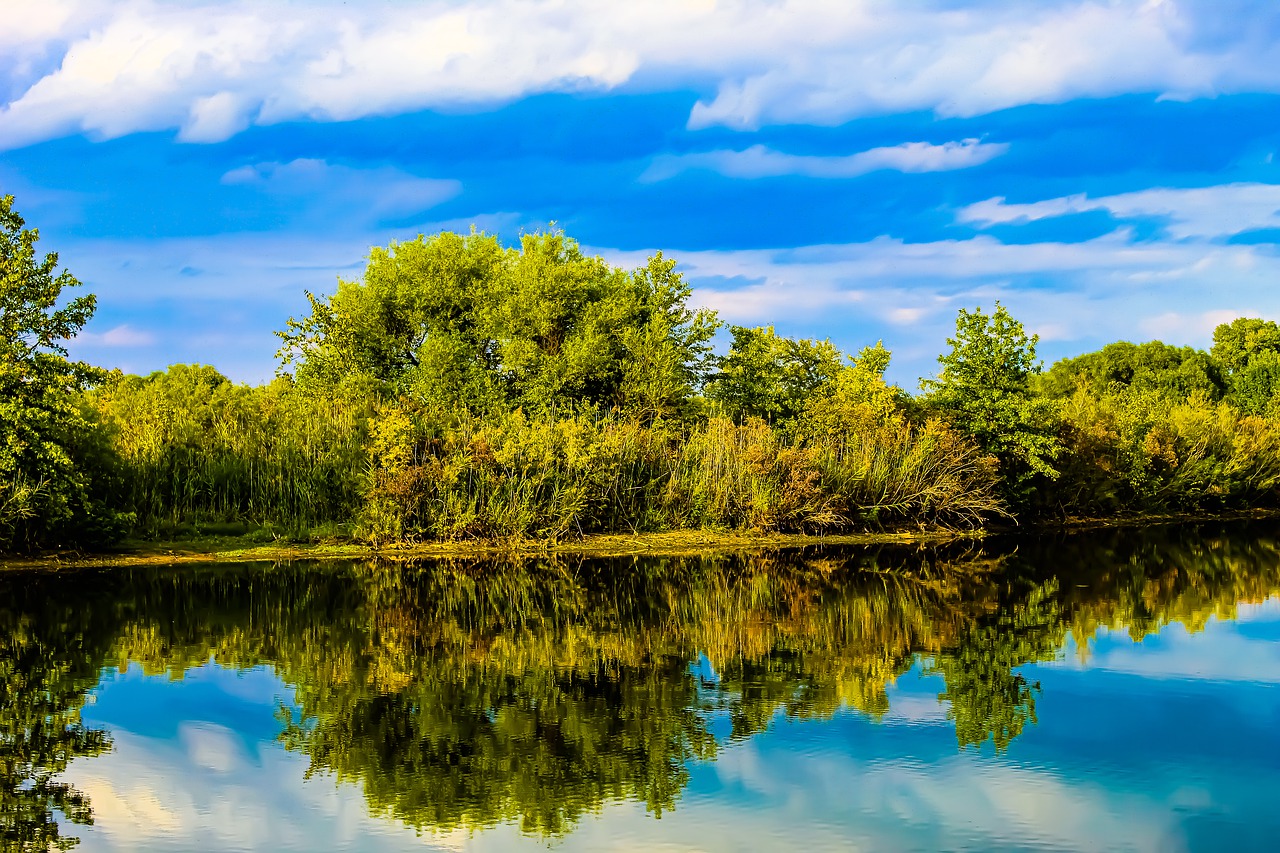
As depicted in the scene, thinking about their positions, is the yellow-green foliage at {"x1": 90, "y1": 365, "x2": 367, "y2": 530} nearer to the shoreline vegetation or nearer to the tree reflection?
the shoreline vegetation

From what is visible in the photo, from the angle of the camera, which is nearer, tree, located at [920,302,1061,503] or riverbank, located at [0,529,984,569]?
riverbank, located at [0,529,984,569]

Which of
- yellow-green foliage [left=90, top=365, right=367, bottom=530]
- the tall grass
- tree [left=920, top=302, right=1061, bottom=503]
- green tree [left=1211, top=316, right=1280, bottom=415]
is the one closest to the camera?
the tall grass

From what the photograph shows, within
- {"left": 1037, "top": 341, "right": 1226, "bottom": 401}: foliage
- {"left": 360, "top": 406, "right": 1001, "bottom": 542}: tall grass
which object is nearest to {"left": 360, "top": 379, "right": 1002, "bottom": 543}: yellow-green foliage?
{"left": 360, "top": 406, "right": 1001, "bottom": 542}: tall grass

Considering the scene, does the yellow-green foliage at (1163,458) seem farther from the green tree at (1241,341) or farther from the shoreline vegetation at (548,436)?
the green tree at (1241,341)

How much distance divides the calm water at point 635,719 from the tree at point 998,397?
15.6 metres

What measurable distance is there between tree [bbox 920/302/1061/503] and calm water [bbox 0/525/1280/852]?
15.6m

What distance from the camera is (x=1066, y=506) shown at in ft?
136

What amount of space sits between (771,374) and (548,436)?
13046 millimetres

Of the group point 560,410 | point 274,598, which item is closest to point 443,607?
point 274,598

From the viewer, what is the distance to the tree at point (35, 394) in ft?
74.3

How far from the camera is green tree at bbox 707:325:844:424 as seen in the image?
3934 centimetres

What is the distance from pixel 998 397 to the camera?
36.7 m

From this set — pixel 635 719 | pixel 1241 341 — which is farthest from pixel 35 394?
pixel 1241 341

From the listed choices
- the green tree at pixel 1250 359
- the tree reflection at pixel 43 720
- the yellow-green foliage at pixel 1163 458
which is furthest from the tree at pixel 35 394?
the green tree at pixel 1250 359
